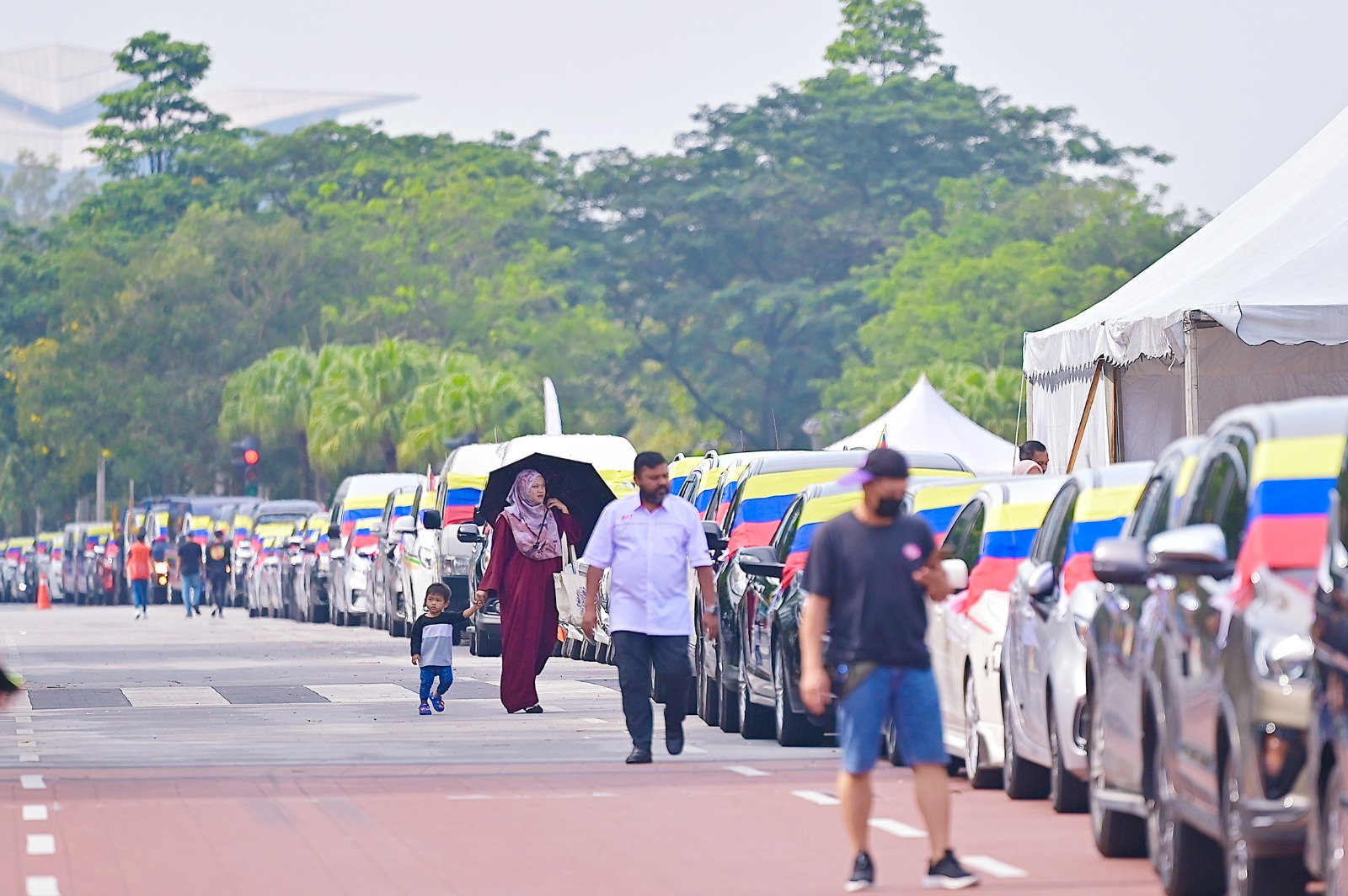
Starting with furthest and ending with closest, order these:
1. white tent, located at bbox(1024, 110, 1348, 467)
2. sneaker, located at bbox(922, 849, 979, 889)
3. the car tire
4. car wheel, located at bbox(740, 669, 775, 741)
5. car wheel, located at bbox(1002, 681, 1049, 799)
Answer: white tent, located at bbox(1024, 110, 1348, 467)
car wheel, located at bbox(740, 669, 775, 741)
car wheel, located at bbox(1002, 681, 1049, 799)
the car tire
sneaker, located at bbox(922, 849, 979, 889)

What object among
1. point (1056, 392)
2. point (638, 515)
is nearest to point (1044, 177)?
point (1056, 392)

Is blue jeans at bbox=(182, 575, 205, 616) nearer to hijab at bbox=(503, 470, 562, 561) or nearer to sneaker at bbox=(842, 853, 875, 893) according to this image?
hijab at bbox=(503, 470, 562, 561)

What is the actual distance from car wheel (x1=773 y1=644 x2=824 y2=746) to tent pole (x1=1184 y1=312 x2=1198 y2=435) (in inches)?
205

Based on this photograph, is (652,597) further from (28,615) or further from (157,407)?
(157,407)

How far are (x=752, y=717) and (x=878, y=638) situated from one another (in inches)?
300

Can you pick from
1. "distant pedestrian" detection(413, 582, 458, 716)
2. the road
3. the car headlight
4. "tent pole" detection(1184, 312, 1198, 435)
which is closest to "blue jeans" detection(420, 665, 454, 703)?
"distant pedestrian" detection(413, 582, 458, 716)

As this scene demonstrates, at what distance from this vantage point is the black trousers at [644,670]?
16.1m

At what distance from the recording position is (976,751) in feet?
47.9

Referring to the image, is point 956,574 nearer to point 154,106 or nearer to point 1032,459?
point 1032,459

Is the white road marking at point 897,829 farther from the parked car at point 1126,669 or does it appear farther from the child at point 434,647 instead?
the child at point 434,647

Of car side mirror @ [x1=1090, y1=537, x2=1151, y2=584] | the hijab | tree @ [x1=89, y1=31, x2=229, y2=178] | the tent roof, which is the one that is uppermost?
tree @ [x1=89, y1=31, x2=229, y2=178]

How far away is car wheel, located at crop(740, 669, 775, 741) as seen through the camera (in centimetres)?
1794

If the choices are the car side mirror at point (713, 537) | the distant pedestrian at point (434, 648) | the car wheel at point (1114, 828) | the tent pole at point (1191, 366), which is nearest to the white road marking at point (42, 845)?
the car wheel at point (1114, 828)

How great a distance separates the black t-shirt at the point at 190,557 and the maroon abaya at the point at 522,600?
32.1 meters
